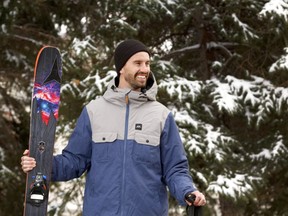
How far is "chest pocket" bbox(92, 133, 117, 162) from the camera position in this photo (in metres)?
3.02

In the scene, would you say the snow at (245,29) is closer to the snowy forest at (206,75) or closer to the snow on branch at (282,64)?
the snowy forest at (206,75)

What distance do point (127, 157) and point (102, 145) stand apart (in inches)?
6.0

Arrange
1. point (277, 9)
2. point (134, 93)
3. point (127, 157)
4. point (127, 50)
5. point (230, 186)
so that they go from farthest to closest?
1. point (230, 186)
2. point (277, 9)
3. point (127, 50)
4. point (134, 93)
5. point (127, 157)

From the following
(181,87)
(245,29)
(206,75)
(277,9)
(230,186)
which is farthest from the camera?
(206,75)

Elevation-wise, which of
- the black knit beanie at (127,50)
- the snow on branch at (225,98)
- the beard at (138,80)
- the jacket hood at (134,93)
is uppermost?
the black knit beanie at (127,50)

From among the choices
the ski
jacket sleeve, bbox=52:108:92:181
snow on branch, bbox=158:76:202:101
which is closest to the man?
jacket sleeve, bbox=52:108:92:181

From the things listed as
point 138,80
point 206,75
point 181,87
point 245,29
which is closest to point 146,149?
point 138,80

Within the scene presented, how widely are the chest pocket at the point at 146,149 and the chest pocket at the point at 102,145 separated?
12 cm

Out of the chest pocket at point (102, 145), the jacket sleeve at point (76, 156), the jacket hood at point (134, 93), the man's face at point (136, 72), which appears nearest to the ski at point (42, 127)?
the jacket sleeve at point (76, 156)

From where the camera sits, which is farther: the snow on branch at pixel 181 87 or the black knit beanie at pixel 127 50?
the snow on branch at pixel 181 87

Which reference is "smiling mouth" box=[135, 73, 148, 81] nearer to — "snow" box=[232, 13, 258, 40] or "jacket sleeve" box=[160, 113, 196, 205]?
"jacket sleeve" box=[160, 113, 196, 205]

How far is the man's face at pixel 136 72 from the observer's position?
10.2 ft

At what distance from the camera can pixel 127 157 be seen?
2977mm

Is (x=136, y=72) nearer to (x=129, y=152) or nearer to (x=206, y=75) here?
(x=129, y=152)
